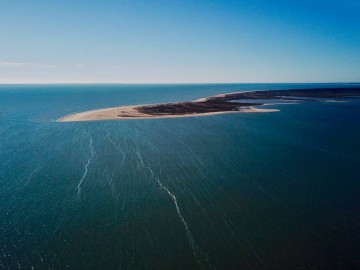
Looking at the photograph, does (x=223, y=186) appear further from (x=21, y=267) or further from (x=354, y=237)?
(x=21, y=267)

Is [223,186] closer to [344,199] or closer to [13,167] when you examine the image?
[344,199]

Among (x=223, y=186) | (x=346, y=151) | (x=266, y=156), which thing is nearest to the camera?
(x=223, y=186)

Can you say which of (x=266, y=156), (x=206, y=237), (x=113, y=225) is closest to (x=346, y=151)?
(x=266, y=156)

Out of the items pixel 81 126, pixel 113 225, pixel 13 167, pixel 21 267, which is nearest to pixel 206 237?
pixel 113 225

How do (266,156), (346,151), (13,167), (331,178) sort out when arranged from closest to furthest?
(331,178) → (13,167) → (266,156) → (346,151)

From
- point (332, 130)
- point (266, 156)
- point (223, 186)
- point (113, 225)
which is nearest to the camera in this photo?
point (113, 225)

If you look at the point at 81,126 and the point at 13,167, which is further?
the point at 81,126
